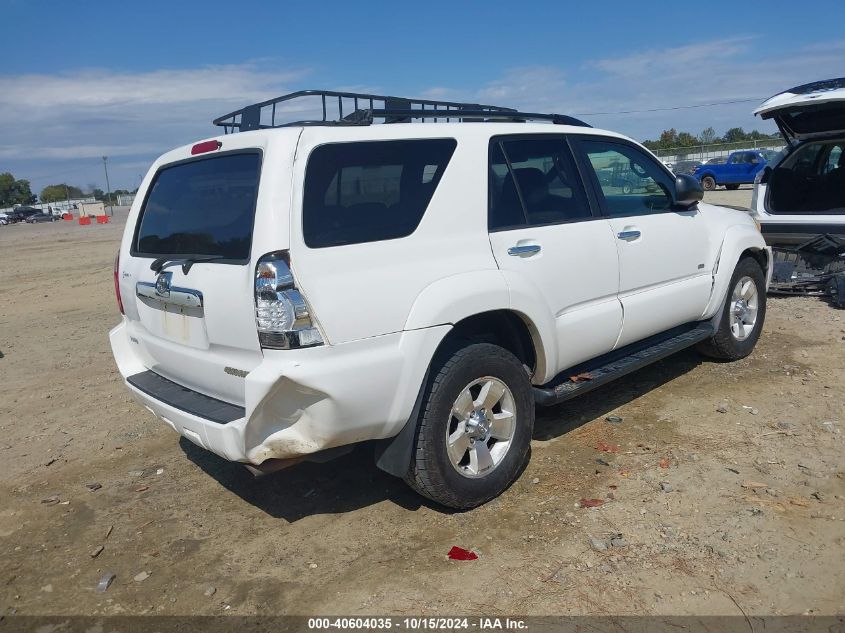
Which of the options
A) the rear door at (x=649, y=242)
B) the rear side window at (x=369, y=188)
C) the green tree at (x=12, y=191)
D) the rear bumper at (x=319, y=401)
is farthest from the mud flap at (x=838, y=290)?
the green tree at (x=12, y=191)

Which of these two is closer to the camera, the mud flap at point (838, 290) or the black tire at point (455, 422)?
the black tire at point (455, 422)

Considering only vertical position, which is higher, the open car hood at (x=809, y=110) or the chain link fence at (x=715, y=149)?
the chain link fence at (x=715, y=149)

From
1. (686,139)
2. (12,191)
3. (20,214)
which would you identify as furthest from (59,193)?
(686,139)

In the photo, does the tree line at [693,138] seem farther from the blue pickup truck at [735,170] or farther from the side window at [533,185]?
the side window at [533,185]

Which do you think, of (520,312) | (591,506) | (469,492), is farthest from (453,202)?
(591,506)

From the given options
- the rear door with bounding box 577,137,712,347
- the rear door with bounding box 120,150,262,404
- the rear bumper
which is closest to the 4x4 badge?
the rear door with bounding box 120,150,262,404

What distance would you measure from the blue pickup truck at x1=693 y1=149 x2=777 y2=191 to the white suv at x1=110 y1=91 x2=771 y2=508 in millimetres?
25968

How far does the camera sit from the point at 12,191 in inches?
4291

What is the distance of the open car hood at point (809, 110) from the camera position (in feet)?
22.7

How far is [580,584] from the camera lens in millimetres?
2955

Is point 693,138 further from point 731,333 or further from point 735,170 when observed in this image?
point 731,333

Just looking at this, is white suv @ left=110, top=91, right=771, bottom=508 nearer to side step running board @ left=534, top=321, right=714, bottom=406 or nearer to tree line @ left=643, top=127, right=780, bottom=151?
side step running board @ left=534, top=321, right=714, bottom=406

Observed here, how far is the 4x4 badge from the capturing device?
3.43 m

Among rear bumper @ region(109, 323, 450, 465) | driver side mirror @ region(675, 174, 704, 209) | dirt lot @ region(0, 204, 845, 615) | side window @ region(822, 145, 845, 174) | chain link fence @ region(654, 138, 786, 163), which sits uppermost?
chain link fence @ region(654, 138, 786, 163)
